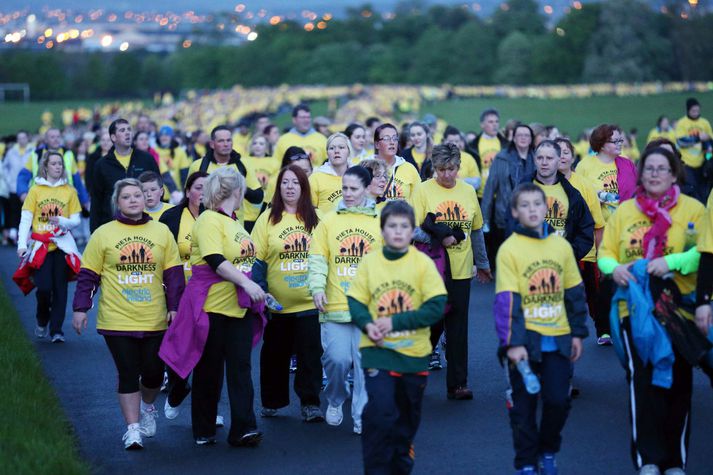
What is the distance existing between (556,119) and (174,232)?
54130 millimetres

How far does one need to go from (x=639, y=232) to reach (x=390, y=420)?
6.19 feet

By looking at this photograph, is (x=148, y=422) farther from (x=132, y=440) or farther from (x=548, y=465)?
(x=548, y=465)

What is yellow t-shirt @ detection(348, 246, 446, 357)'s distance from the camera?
6.99 meters

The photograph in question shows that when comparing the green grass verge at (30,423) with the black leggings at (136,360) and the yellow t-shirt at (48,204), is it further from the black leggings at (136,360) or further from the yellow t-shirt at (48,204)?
the yellow t-shirt at (48,204)

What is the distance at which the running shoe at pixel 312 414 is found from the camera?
937 centimetres

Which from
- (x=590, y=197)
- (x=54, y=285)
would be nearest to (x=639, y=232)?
(x=590, y=197)

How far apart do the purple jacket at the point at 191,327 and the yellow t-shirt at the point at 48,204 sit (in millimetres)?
4524

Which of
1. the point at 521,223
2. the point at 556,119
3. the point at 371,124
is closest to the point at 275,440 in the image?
the point at 521,223

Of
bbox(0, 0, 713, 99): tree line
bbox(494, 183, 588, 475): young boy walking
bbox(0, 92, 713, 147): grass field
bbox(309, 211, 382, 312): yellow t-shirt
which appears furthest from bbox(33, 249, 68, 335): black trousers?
bbox(0, 0, 713, 99): tree line

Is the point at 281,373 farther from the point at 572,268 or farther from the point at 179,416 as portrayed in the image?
the point at 572,268

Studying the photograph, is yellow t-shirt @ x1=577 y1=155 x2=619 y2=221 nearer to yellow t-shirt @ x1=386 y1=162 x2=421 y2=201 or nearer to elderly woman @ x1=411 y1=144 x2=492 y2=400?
yellow t-shirt @ x1=386 y1=162 x2=421 y2=201

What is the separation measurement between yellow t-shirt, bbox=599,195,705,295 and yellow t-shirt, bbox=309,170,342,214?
3993 millimetres

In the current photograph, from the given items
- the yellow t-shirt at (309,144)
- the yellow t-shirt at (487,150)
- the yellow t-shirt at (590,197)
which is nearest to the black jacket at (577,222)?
the yellow t-shirt at (590,197)

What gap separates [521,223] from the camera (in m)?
7.11
